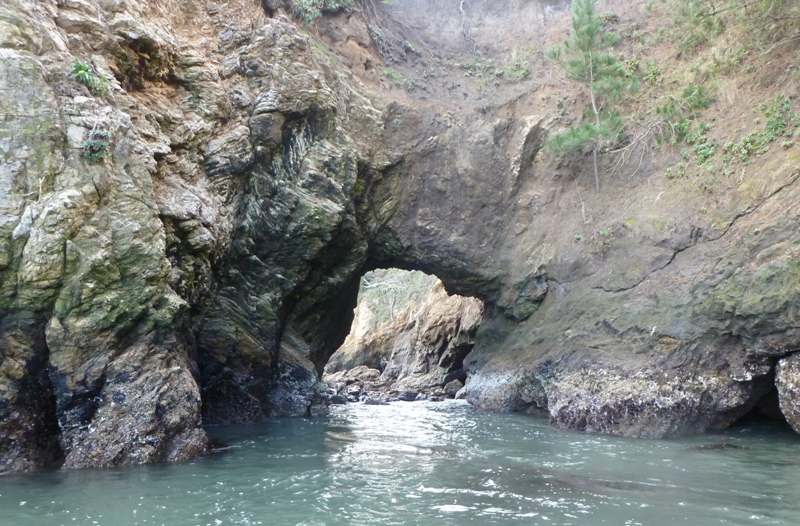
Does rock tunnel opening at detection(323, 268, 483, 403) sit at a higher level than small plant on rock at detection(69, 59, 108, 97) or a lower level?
lower

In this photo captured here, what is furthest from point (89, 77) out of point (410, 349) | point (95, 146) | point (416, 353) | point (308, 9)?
point (410, 349)

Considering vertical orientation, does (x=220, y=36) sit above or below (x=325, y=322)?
above

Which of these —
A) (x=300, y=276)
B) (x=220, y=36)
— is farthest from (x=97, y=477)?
(x=220, y=36)

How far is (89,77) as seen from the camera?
29.4ft

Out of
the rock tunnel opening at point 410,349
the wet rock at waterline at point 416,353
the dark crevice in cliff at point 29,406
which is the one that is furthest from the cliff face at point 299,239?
the wet rock at waterline at point 416,353

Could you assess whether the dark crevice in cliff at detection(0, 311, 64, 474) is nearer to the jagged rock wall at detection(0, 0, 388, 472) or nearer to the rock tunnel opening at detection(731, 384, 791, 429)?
the jagged rock wall at detection(0, 0, 388, 472)

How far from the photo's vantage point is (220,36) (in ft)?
44.8

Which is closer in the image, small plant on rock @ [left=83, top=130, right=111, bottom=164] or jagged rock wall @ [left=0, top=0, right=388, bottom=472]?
jagged rock wall @ [left=0, top=0, right=388, bottom=472]

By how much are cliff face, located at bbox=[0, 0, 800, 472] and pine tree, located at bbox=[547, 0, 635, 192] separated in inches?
47.0

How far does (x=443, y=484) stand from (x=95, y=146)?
6.61 metres

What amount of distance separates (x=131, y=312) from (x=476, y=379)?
9990 mm

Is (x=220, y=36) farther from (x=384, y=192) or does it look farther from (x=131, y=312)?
(x=131, y=312)

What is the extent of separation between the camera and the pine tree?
1531 centimetres

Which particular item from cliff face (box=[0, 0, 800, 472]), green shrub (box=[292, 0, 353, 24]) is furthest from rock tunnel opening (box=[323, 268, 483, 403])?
green shrub (box=[292, 0, 353, 24])
